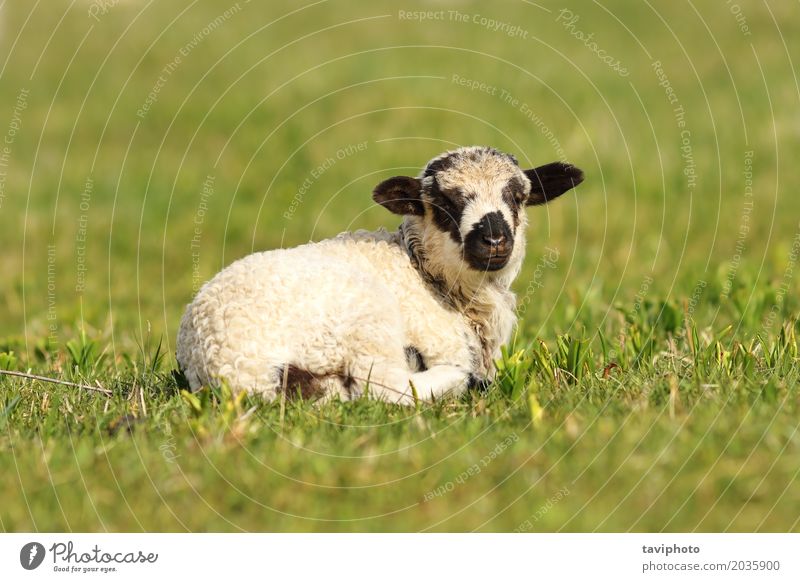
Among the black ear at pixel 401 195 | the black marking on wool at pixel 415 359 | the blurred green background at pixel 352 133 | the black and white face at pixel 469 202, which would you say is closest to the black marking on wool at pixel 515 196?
the black and white face at pixel 469 202

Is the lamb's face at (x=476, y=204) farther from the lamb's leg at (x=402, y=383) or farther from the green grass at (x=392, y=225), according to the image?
the lamb's leg at (x=402, y=383)

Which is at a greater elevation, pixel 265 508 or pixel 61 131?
pixel 61 131

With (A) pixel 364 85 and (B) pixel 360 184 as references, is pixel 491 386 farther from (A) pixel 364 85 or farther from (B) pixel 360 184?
(A) pixel 364 85

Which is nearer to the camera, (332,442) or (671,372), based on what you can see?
(332,442)

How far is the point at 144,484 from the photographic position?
5953 mm

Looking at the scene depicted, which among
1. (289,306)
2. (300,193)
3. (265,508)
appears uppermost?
(300,193)

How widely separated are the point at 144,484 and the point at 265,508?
0.74 m

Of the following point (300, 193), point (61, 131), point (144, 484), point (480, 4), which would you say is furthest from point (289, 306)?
point (480, 4)

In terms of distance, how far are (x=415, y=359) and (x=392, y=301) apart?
48cm

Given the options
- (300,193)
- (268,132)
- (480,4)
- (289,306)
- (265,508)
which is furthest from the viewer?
(480,4)

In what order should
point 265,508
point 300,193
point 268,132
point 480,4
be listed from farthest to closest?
point 480,4, point 268,132, point 300,193, point 265,508

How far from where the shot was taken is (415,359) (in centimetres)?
784

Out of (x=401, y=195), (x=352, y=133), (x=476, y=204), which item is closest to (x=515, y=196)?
(x=476, y=204)

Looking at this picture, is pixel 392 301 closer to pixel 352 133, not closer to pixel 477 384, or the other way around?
pixel 477 384
